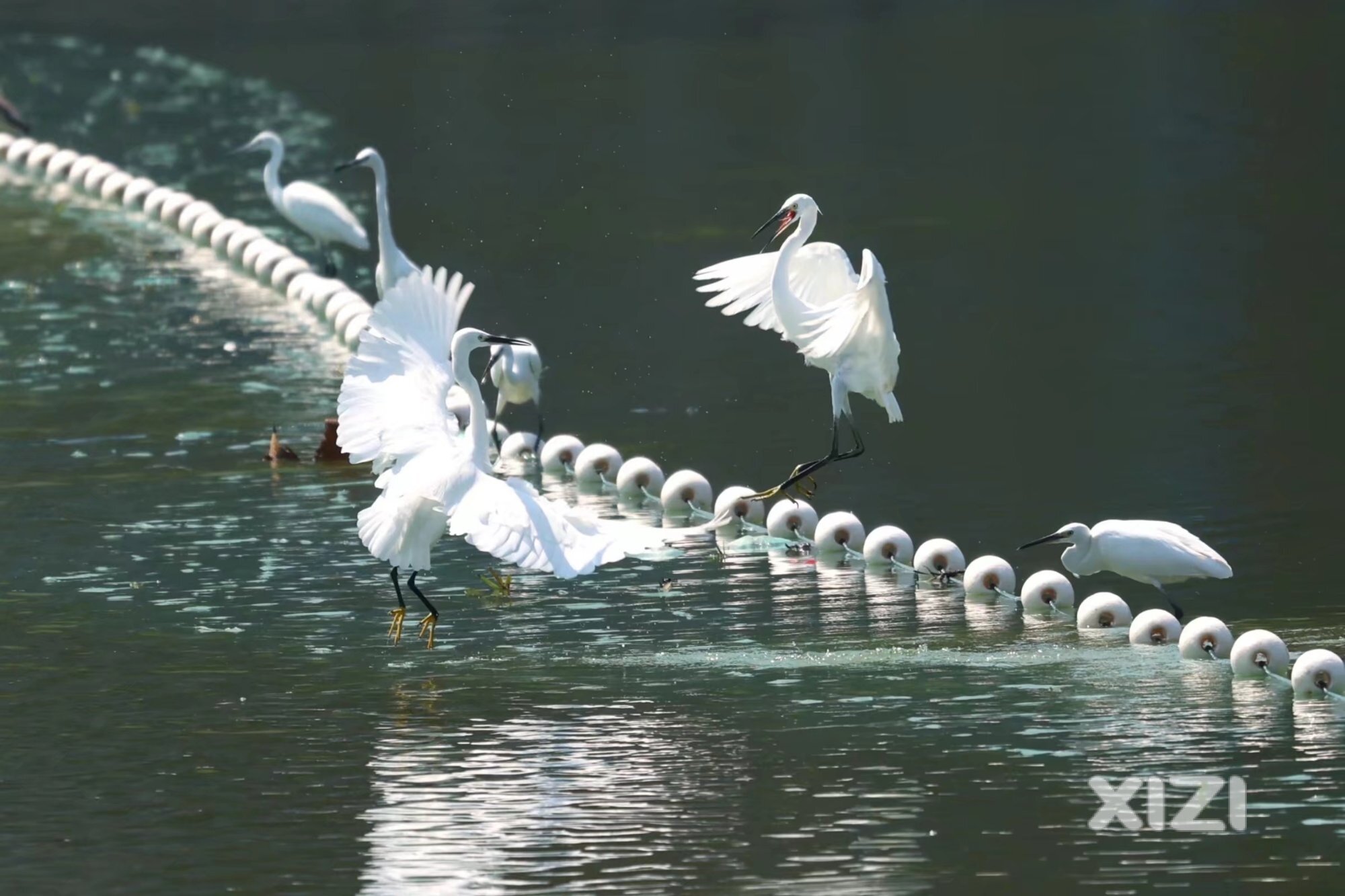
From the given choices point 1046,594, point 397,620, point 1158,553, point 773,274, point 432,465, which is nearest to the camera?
point 432,465

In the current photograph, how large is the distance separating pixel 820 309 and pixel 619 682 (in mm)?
3018

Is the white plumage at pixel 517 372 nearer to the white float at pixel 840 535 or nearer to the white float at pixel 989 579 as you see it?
the white float at pixel 840 535

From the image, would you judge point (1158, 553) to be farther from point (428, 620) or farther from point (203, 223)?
point (203, 223)

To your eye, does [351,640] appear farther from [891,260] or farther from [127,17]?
[127,17]

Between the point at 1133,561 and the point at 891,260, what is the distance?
1015 cm

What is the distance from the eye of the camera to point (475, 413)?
11.5 metres

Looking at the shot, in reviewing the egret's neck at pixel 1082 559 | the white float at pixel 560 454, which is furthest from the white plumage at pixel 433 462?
the white float at pixel 560 454

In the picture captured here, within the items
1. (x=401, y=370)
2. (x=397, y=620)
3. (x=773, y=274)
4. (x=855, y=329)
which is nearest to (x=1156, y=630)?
(x=855, y=329)

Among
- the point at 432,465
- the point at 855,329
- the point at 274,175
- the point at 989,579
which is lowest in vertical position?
the point at 989,579

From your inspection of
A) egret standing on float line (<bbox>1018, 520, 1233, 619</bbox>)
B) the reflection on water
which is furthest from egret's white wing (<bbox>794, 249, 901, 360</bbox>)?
egret standing on float line (<bbox>1018, 520, 1233, 619</bbox>)

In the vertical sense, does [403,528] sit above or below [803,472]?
below

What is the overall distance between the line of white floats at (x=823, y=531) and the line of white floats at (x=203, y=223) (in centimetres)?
2

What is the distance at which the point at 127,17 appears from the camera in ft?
124

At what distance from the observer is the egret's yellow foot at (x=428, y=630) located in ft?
38.0
